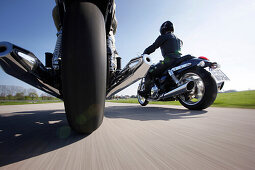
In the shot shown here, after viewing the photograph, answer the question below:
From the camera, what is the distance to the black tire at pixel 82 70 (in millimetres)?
506

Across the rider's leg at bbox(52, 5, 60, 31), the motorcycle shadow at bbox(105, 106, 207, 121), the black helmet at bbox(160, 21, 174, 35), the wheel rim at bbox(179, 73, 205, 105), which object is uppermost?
the black helmet at bbox(160, 21, 174, 35)

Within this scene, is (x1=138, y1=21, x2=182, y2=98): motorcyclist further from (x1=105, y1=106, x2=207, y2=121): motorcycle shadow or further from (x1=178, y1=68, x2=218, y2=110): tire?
(x1=105, y1=106, x2=207, y2=121): motorcycle shadow

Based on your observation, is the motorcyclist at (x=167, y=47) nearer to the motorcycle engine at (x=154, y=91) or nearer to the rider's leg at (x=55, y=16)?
the motorcycle engine at (x=154, y=91)

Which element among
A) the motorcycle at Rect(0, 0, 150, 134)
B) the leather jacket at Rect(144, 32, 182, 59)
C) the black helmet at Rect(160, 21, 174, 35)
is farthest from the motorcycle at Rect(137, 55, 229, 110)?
the motorcycle at Rect(0, 0, 150, 134)

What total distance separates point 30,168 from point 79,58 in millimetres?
411

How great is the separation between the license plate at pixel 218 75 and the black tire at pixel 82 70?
172 centimetres

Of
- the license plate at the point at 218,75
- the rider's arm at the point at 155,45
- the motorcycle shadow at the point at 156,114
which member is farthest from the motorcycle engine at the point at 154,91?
the license plate at the point at 218,75

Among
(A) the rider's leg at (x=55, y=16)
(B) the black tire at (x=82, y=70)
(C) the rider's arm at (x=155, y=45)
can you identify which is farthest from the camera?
(C) the rider's arm at (x=155, y=45)

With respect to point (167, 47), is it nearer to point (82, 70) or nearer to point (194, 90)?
point (194, 90)

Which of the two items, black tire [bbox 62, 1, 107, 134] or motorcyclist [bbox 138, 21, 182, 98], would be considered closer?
black tire [bbox 62, 1, 107, 134]

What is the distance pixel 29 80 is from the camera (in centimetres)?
83

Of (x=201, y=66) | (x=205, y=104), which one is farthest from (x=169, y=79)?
(x=205, y=104)

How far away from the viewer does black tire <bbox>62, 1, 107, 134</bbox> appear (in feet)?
1.66

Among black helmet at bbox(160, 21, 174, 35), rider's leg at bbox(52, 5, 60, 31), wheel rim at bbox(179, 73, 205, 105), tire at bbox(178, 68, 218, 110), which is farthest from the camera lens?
black helmet at bbox(160, 21, 174, 35)
